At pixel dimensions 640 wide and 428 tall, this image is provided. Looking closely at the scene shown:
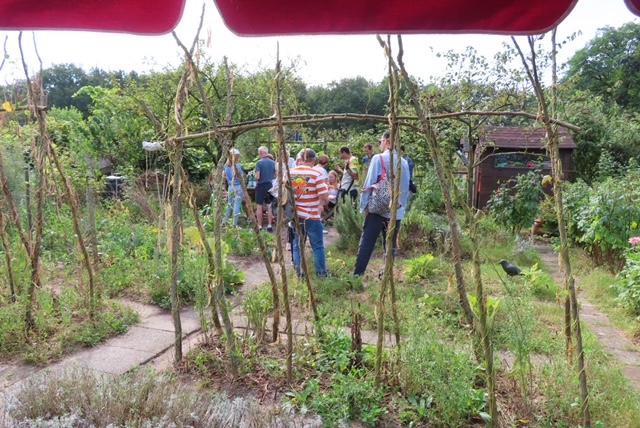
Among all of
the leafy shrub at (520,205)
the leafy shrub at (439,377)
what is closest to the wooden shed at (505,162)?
the leafy shrub at (520,205)

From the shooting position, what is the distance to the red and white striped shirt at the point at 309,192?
5148 millimetres

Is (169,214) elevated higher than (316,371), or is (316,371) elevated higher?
(169,214)

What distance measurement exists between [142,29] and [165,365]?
8.44 ft

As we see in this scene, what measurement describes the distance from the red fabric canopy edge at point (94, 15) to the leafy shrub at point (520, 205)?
7.55 metres

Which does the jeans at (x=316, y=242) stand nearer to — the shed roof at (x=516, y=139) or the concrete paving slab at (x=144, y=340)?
the concrete paving slab at (x=144, y=340)

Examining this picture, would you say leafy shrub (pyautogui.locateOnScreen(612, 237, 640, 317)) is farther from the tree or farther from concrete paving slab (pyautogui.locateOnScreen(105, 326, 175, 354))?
the tree

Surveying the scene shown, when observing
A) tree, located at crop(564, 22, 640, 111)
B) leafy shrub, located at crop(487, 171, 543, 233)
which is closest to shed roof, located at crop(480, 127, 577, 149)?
leafy shrub, located at crop(487, 171, 543, 233)

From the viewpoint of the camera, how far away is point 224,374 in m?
3.19

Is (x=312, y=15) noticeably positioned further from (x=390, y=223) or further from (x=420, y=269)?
(x=420, y=269)

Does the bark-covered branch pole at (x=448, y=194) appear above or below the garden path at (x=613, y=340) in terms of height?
above

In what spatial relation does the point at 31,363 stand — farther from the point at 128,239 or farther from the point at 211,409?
the point at 128,239

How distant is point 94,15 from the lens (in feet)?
5.16

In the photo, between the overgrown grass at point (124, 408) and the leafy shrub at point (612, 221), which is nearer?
the overgrown grass at point (124, 408)

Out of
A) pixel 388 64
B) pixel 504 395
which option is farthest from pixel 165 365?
pixel 388 64
